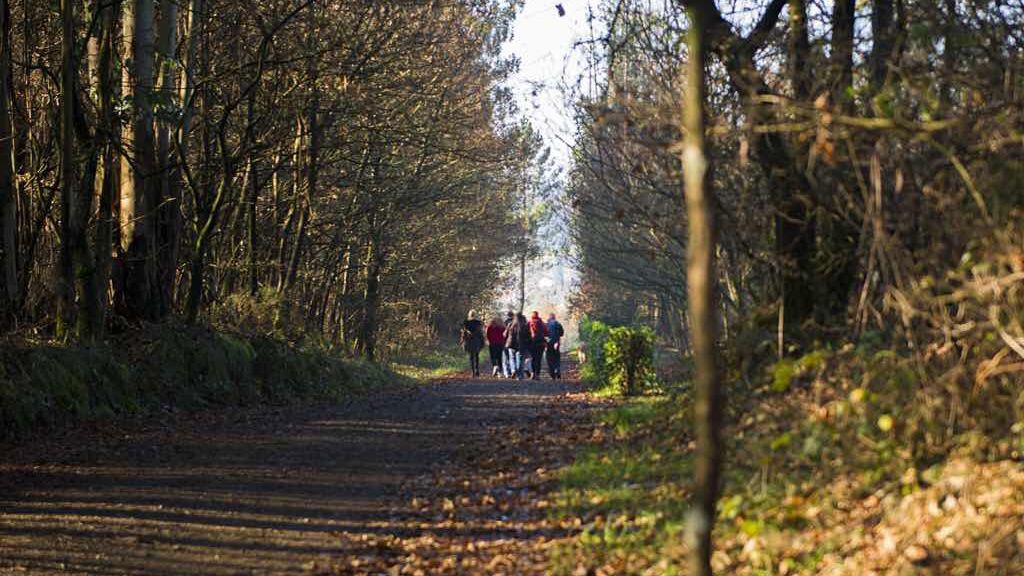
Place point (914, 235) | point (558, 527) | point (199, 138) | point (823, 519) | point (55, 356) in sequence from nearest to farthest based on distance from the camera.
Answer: point (823, 519), point (914, 235), point (558, 527), point (55, 356), point (199, 138)

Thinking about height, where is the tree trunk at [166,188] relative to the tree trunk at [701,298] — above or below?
above

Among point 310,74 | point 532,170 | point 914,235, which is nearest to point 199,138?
point 310,74

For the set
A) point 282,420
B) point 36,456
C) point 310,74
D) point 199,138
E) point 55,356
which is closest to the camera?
point 36,456

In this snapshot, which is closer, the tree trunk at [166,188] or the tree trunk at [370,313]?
the tree trunk at [166,188]

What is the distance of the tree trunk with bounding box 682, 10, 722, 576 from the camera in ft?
12.4

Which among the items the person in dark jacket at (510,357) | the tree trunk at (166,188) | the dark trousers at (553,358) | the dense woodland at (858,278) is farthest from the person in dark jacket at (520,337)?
the dense woodland at (858,278)

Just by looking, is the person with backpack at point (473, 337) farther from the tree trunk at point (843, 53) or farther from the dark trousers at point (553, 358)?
the tree trunk at point (843, 53)

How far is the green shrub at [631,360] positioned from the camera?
21531 millimetres

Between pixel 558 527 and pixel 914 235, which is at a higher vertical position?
pixel 914 235

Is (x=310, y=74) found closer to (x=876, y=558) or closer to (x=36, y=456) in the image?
(x=36, y=456)

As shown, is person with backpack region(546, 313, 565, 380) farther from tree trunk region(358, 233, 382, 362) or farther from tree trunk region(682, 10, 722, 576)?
tree trunk region(682, 10, 722, 576)

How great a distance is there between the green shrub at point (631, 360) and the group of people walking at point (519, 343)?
8.89 m

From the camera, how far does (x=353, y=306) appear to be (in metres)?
35.8

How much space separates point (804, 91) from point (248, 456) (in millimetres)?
6376
